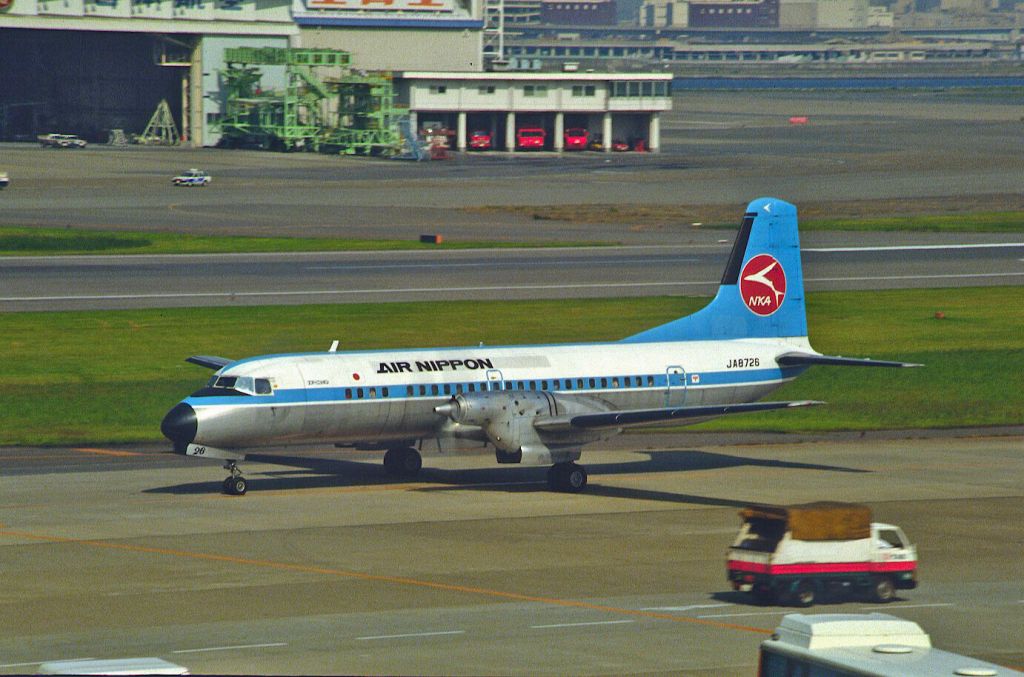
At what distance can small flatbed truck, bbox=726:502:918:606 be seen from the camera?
28.7 metres

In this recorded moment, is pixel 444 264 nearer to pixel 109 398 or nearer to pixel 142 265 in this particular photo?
pixel 142 265

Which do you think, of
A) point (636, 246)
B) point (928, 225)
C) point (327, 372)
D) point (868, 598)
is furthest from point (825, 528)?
point (928, 225)

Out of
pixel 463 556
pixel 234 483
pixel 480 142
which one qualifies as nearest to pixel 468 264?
pixel 234 483

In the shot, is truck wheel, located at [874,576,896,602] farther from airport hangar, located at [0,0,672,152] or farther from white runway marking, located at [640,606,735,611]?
airport hangar, located at [0,0,672,152]

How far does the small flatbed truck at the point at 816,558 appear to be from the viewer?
28703 millimetres

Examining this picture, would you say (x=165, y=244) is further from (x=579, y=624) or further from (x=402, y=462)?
(x=579, y=624)

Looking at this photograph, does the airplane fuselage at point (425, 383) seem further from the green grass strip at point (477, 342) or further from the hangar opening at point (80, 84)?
the hangar opening at point (80, 84)

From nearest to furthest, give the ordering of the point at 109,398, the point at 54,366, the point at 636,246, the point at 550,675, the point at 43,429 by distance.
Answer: the point at 550,675 → the point at 43,429 → the point at 109,398 → the point at 54,366 → the point at 636,246

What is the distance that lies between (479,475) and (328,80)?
121 metres

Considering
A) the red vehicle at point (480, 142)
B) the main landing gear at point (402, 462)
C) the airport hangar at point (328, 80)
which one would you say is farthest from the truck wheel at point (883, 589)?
the red vehicle at point (480, 142)

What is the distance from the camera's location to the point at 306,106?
162 meters

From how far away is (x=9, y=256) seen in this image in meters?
87.4

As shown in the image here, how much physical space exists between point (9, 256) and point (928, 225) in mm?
62448

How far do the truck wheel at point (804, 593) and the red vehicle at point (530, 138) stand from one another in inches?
5688
